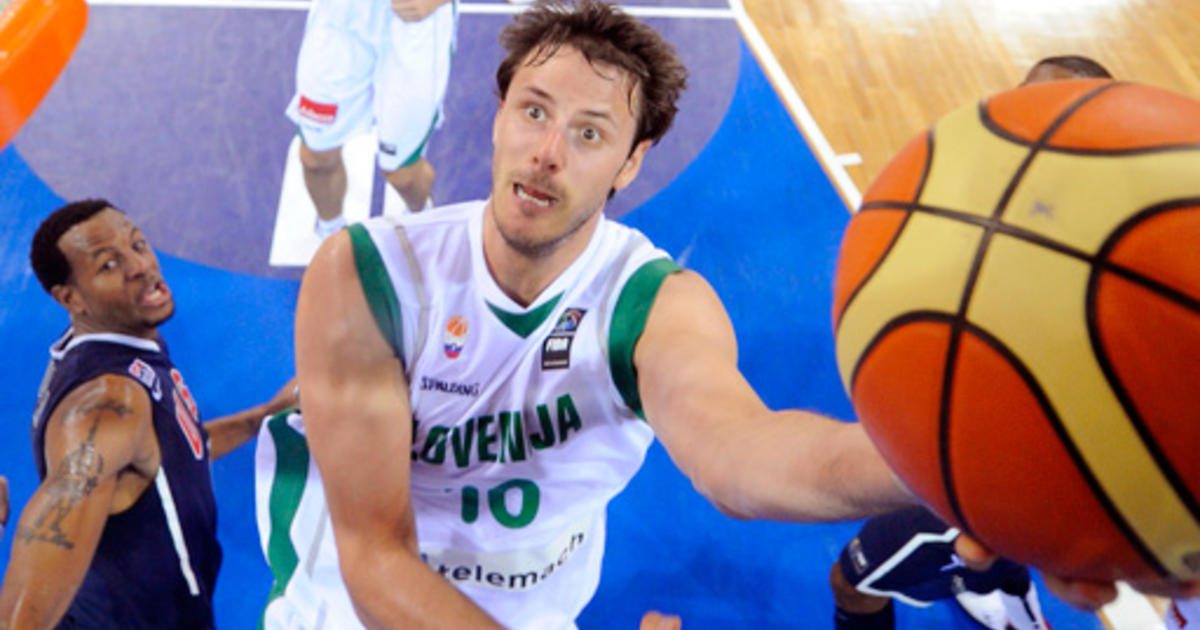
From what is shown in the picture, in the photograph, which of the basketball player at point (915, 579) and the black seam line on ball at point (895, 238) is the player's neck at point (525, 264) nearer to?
the black seam line on ball at point (895, 238)

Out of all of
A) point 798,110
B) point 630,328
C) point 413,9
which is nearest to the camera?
point 630,328

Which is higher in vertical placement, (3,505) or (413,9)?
(413,9)

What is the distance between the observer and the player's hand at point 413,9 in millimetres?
4086

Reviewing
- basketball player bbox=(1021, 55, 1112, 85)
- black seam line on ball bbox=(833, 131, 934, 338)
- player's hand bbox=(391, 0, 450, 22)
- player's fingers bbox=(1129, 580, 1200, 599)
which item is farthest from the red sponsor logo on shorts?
player's fingers bbox=(1129, 580, 1200, 599)

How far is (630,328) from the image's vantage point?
7.12 ft

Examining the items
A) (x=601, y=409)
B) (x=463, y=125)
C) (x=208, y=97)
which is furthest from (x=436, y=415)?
(x=208, y=97)

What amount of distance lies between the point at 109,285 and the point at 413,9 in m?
1.78

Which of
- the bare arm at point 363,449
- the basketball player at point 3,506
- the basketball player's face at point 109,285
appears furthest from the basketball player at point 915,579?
the basketball player at point 3,506

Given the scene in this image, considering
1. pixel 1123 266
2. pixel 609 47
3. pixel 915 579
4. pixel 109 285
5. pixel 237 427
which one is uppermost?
pixel 1123 266

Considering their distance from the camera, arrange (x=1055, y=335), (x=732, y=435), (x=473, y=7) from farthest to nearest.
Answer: (x=473, y=7) < (x=732, y=435) < (x=1055, y=335)

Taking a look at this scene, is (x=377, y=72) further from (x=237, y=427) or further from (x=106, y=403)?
(x=106, y=403)

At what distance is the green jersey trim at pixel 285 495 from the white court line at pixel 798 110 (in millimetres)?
3310

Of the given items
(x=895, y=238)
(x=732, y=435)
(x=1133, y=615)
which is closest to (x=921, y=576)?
(x=1133, y=615)

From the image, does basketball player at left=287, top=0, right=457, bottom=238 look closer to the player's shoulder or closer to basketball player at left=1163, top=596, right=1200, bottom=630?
the player's shoulder
